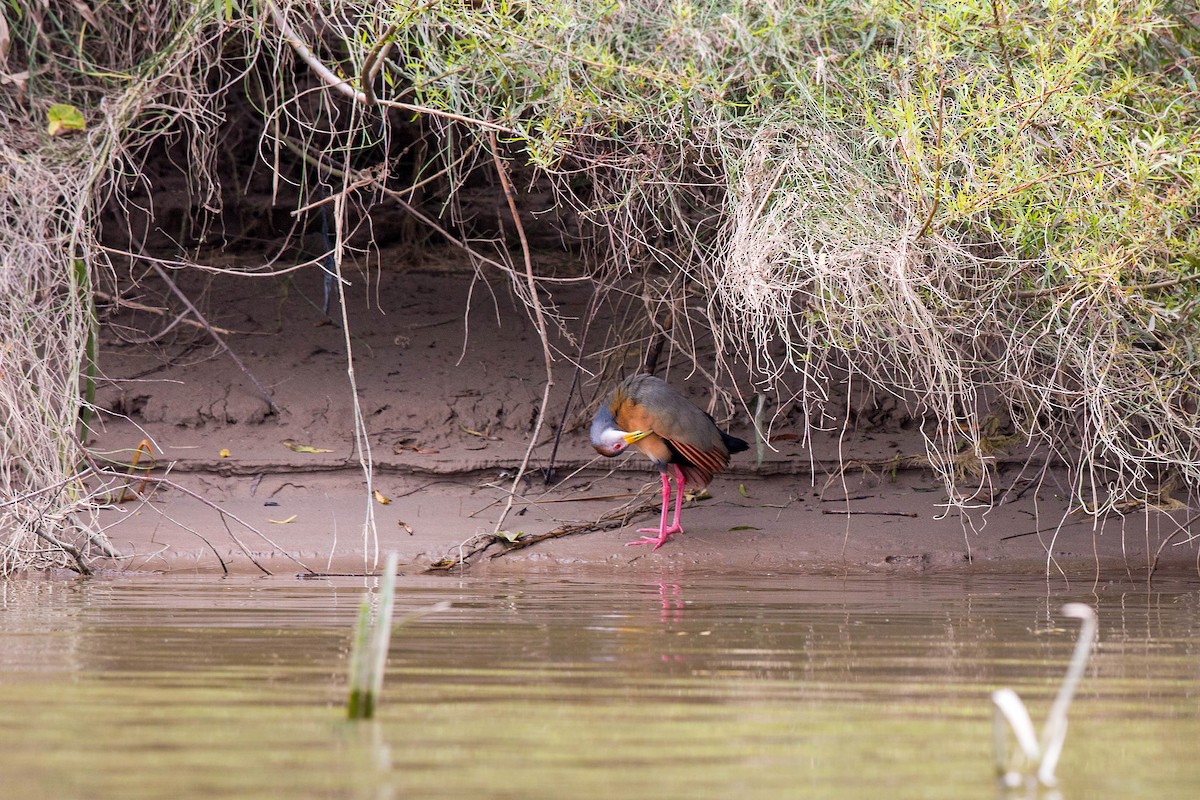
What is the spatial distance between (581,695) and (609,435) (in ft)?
11.4

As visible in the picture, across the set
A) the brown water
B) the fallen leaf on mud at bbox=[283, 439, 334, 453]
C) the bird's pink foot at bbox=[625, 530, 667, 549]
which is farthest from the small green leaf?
the bird's pink foot at bbox=[625, 530, 667, 549]

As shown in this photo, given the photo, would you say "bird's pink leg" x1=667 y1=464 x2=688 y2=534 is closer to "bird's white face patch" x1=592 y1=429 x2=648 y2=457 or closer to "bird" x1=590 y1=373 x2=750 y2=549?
"bird" x1=590 y1=373 x2=750 y2=549

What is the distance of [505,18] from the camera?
193 inches

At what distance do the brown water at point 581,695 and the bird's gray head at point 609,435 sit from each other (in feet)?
4.18

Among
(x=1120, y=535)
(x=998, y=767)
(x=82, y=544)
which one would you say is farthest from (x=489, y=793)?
(x=1120, y=535)

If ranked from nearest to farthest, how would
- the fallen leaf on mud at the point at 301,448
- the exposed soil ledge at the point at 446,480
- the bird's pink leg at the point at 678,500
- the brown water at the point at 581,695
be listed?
1. the brown water at the point at 581,695
2. the exposed soil ledge at the point at 446,480
3. the bird's pink leg at the point at 678,500
4. the fallen leaf on mud at the point at 301,448

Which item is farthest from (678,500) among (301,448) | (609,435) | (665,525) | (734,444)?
(301,448)

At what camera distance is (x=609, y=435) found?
6.43 meters

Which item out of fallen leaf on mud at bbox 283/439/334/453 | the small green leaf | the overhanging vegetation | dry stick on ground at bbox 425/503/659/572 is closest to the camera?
the overhanging vegetation

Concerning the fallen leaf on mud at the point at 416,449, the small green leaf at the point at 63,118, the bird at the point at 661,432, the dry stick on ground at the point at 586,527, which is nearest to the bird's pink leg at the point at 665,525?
the bird at the point at 661,432

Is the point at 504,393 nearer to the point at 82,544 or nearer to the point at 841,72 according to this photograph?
the point at 82,544

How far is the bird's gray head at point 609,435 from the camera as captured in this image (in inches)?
251

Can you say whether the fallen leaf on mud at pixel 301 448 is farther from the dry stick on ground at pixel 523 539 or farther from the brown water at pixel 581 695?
the brown water at pixel 581 695

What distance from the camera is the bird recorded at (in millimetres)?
6355
